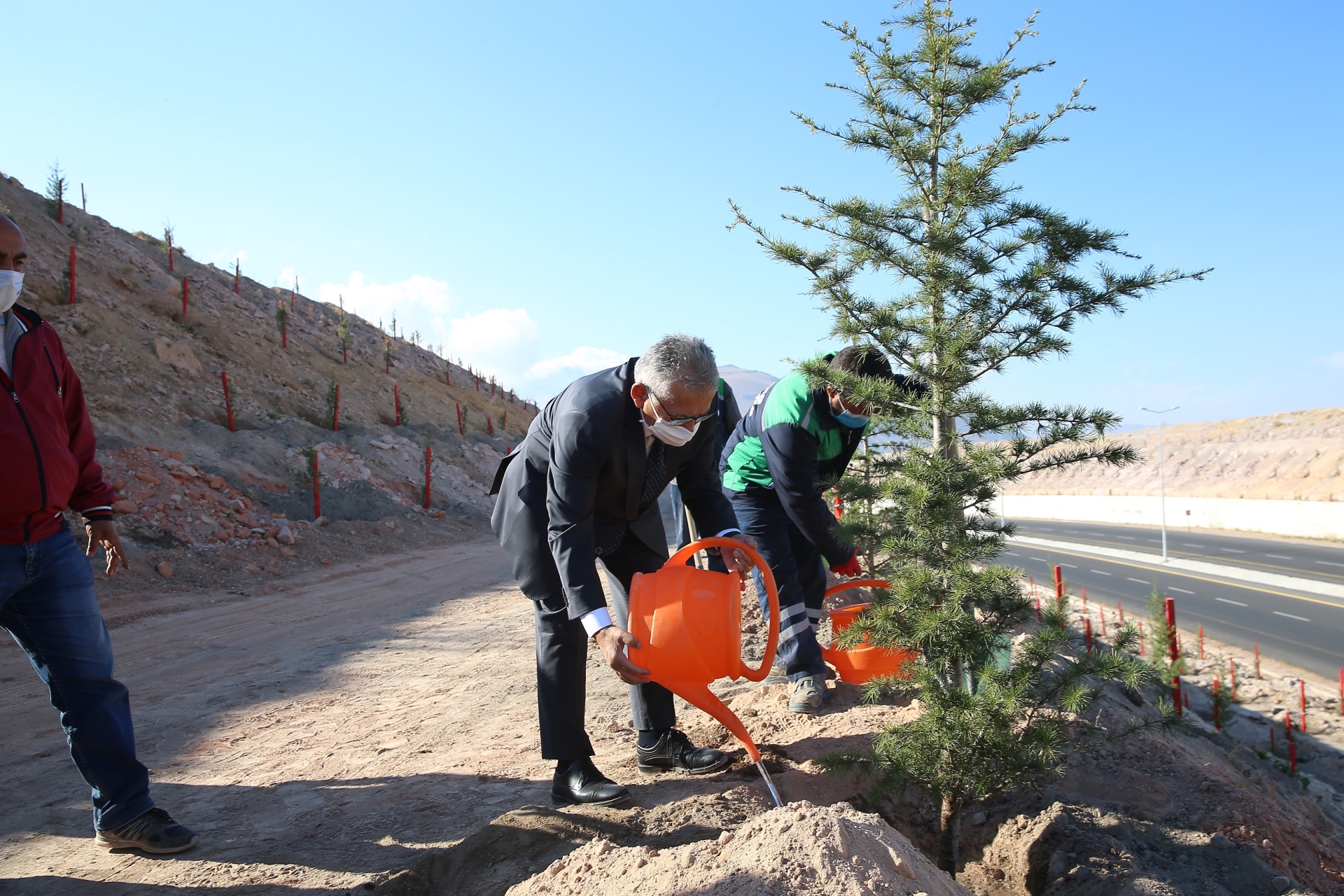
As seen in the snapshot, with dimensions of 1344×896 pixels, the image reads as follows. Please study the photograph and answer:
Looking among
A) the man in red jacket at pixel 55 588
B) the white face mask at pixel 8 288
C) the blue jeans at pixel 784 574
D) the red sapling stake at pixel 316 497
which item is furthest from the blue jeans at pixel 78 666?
the red sapling stake at pixel 316 497

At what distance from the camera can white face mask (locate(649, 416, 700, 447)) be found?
2.77 m

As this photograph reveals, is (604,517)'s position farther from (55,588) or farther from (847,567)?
(55,588)

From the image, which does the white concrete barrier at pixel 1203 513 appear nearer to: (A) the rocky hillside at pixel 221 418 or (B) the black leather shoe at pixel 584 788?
(A) the rocky hillside at pixel 221 418

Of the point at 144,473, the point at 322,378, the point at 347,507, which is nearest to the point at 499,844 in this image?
the point at 144,473

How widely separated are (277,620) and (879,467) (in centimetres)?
648

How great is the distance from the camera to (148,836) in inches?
107

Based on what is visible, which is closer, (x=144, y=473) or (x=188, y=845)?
(x=188, y=845)

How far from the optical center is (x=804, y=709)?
3.98 metres

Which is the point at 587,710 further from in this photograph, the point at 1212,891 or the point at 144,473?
the point at 144,473

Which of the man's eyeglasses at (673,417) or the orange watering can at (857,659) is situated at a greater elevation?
the man's eyeglasses at (673,417)

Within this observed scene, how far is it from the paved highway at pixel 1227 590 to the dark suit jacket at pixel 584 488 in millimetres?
6904

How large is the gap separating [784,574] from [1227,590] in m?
20.3

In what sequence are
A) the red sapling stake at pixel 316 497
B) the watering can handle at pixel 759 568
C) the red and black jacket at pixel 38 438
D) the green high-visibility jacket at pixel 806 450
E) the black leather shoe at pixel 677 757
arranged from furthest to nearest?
the red sapling stake at pixel 316 497 < the green high-visibility jacket at pixel 806 450 < the black leather shoe at pixel 677 757 < the watering can handle at pixel 759 568 < the red and black jacket at pixel 38 438

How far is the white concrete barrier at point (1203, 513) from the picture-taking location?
29.6 meters
